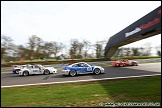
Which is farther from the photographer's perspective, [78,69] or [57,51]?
[57,51]

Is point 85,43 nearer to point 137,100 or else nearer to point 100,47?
point 100,47

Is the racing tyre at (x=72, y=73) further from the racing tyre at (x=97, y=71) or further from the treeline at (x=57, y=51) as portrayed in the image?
the treeline at (x=57, y=51)

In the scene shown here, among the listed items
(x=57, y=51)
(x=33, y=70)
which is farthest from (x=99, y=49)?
(x=33, y=70)

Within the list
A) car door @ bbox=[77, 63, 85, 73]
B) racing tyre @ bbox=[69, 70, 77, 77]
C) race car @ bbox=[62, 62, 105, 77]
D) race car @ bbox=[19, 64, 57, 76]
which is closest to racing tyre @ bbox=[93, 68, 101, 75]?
race car @ bbox=[62, 62, 105, 77]

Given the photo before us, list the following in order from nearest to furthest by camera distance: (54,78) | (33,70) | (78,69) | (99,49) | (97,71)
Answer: (54,78) < (78,69) < (97,71) < (33,70) < (99,49)

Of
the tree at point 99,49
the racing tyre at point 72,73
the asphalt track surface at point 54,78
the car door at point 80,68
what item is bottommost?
the asphalt track surface at point 54,78

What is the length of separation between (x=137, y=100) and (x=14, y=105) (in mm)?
4239

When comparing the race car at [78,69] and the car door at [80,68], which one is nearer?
the race car at [78,69]

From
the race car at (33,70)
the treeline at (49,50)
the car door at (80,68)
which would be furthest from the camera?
the treeline at (49,50)

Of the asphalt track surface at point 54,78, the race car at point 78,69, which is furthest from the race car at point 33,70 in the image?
the race car at point 78,69

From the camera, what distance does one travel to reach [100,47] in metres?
63.7

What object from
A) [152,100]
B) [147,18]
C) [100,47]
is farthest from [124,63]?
[100,47]

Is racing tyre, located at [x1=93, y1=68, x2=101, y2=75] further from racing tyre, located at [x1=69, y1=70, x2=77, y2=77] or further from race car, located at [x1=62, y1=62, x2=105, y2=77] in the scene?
racing tyre, located at [x1=69, y1=70, x2=77, y2=77]

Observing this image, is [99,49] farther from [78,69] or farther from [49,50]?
[78,69]
